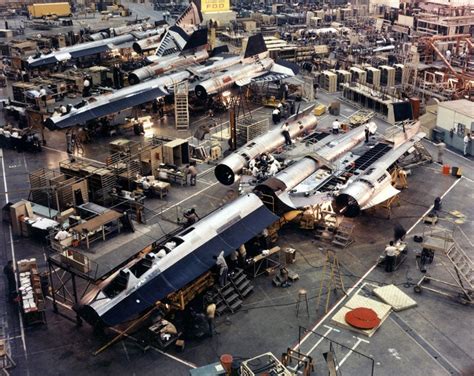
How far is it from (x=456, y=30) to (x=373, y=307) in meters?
90.7

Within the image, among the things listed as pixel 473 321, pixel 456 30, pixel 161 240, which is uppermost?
pixel 456 30

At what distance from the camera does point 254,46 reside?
80812 millimetres

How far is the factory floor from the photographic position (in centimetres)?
3112

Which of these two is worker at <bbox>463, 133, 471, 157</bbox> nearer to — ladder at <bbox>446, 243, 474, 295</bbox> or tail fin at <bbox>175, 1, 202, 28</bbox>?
ladder at <bbox>446, 243, 474, 295</bbox>

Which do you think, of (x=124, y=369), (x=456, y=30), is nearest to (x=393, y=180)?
(x=124, y=369)

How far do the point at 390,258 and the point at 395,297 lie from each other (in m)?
3.70

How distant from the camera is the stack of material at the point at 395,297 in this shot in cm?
3578

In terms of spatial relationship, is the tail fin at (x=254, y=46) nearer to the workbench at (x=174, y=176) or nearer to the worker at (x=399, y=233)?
the workbench at (x=174, y=176)

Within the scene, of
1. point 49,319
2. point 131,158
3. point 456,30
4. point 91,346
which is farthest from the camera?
→ point 456,30

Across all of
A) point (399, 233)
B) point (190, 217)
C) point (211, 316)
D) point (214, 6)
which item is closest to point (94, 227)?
point (190, 217)

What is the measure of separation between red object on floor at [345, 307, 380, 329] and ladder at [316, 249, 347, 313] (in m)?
1.79

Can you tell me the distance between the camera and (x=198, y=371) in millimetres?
29188

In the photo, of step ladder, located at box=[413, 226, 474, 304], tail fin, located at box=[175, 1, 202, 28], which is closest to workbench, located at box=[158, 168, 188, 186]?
step ladder, located at box=[413, 226, 474, 304]

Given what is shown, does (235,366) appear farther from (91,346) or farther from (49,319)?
(49,319)
